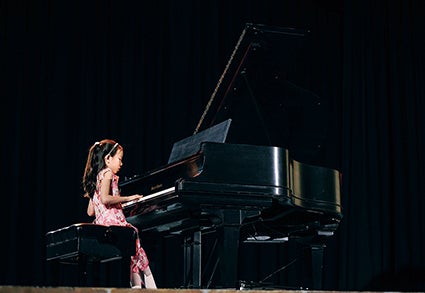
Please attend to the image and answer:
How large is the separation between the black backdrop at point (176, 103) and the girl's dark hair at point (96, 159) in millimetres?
1053

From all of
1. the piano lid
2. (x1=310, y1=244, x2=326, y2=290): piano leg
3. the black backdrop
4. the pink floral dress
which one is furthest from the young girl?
(x1=310, y1=244, x2=326, y2=290): piano leg

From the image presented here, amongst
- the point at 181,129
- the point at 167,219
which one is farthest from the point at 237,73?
the point at 181,129

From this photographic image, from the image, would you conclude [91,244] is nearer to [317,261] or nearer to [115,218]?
[115,218]

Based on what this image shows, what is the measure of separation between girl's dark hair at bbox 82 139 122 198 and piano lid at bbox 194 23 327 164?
583 mm

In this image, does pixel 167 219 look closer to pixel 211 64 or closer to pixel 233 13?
pixel 211 64

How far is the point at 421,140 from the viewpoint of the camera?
22.7ft

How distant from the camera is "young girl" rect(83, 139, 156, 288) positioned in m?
4.50

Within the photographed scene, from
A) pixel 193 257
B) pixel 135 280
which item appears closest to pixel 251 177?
pixel 193 257

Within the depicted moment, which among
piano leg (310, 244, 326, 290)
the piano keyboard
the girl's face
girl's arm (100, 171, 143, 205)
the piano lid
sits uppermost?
the piano lid

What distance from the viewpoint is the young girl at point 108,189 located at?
4.50 meters

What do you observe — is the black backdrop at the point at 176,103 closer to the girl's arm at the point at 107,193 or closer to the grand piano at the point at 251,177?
the girl's arm at the point at 107,193

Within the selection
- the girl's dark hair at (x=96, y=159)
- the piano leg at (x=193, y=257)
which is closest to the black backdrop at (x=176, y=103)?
the piano leg at (x=193, y=257)

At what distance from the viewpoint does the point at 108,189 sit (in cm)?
449

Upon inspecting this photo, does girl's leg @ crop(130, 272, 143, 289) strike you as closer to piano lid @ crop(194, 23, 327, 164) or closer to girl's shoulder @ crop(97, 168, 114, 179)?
girl's shoulder @ crop(97, 168, 114, 179)
